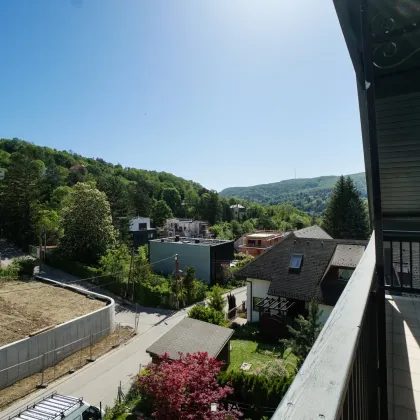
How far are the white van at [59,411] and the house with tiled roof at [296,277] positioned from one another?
332 inches

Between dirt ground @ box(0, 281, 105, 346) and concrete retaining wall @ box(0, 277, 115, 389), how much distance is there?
1.83 feet

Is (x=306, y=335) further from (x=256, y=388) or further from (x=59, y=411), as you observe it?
(x=59, y=411)

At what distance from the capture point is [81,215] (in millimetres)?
26406

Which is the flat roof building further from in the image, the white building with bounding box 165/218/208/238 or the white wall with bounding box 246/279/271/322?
the white building with bounding box 165/218/208/238

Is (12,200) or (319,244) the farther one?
(12,200)

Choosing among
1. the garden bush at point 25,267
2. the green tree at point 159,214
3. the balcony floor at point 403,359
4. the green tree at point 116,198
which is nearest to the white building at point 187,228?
the green tree at point 159,214

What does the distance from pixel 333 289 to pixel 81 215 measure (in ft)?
68.4

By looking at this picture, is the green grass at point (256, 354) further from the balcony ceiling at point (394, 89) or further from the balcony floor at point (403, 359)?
the balcony ceiling at point (394, 89)

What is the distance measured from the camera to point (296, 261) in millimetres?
15898

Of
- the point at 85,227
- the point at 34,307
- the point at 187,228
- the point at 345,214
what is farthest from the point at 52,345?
the point at 187,228

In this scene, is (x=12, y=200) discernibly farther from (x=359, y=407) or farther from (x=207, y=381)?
(x=359, y=407)

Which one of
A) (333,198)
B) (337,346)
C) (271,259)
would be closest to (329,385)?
(337,346)

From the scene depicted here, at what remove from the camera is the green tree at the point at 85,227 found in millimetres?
25984

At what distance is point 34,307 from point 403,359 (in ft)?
54.5
